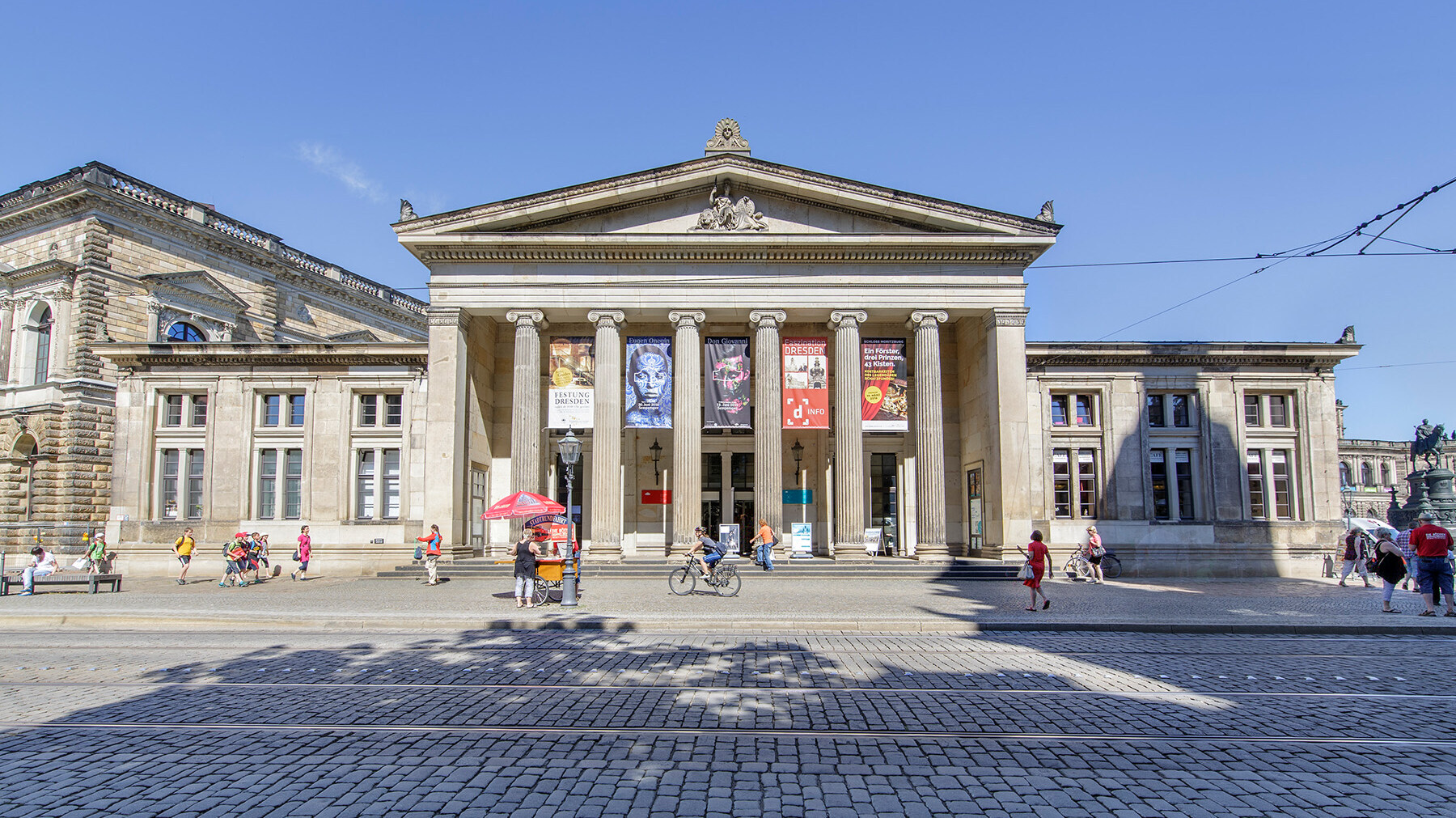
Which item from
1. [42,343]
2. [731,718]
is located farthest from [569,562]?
[42,343]

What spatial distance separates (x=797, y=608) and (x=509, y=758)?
35.0 ft

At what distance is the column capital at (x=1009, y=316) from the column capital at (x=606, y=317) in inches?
514

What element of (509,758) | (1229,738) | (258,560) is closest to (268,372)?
(258,560)

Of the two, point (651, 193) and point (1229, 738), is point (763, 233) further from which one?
point (1229, 738)

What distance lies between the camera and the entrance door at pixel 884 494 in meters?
32.1

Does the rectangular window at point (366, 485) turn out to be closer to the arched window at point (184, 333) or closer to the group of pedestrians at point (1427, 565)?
the arched window at point (184, 333)

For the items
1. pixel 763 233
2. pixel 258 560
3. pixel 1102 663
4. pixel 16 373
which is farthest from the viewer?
pixel 16 373

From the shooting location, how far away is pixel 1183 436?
28.9 meters

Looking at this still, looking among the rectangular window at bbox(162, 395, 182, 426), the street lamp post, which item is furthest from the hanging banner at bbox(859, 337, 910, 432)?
the rectangular window at bbox(162, 395, 182, 426)

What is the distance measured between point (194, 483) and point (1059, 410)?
31.8 metres

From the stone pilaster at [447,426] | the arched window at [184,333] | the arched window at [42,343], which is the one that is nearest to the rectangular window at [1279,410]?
the stone pilaster at [447,426]

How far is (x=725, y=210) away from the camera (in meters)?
28.2

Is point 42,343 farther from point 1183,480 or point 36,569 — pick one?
point 1183,480

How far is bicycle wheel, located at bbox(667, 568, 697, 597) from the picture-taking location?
757 inches
